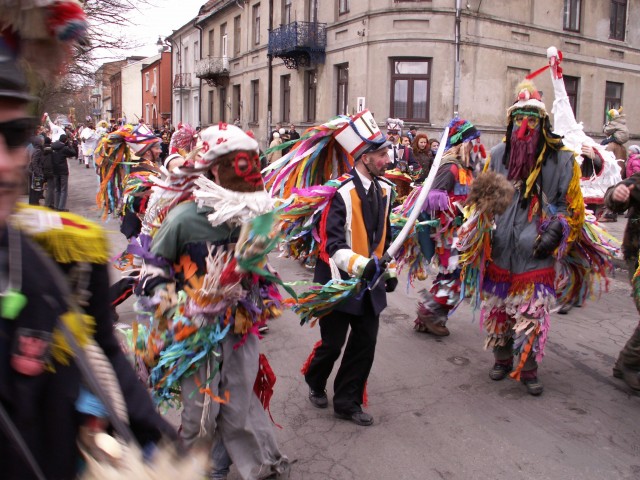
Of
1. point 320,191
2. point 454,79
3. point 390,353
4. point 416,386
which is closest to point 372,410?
point 416,386

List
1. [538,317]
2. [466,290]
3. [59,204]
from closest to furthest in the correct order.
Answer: [538,317] → [466,290] → [59,204]

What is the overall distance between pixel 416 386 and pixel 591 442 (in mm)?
1337

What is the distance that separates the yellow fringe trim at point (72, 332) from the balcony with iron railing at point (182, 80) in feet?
141

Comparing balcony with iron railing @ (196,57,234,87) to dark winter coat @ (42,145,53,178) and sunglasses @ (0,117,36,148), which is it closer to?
dark winter coat @ (42,145,53,178)

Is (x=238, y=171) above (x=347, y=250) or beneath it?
above

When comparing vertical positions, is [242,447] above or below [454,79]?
below

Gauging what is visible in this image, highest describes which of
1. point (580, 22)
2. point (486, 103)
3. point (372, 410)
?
point (580, 22)

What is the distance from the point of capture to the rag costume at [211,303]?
118 inches

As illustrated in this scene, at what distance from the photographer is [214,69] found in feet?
111

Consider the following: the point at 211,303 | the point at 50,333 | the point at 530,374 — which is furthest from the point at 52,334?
the point at 530,374

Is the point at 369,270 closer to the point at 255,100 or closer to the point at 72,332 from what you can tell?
the point at 72,332

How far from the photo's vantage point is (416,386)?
4809 mm

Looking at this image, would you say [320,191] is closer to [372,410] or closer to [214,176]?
[214,176]

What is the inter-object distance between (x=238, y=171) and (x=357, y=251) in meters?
1.27
